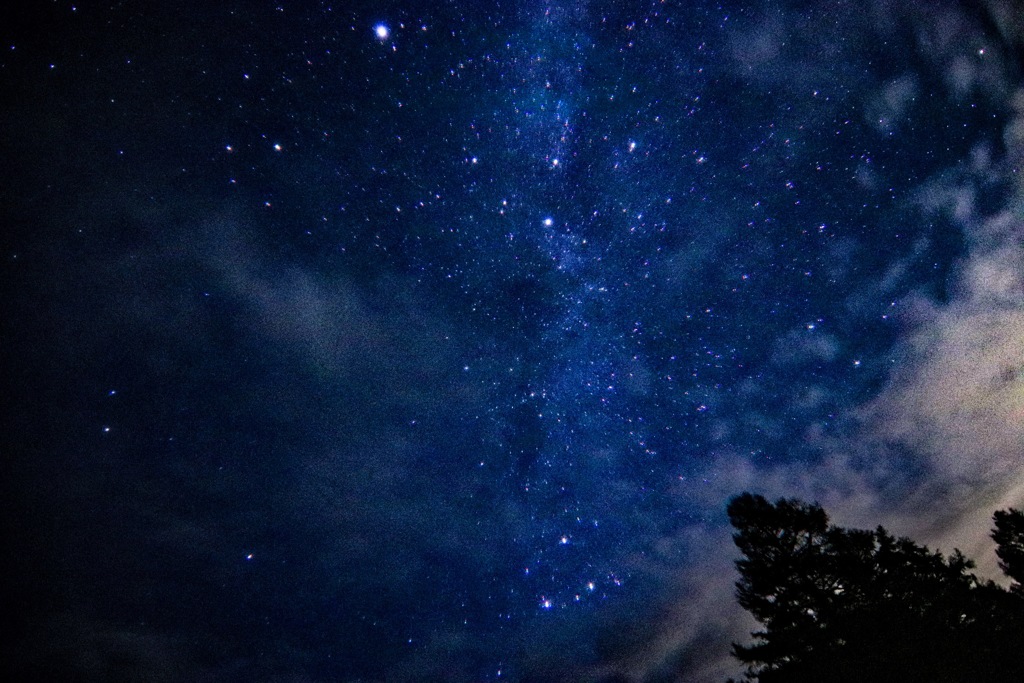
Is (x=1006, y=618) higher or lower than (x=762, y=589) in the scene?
lower

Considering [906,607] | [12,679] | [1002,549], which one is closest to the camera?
[906,607]

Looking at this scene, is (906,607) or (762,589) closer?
(906,607)

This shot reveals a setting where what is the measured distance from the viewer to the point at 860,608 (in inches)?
585

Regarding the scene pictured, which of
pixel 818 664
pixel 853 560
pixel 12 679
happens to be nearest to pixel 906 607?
pixel 853 560

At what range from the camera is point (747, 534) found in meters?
17.6

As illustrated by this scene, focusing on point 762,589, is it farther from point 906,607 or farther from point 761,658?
point 906,607

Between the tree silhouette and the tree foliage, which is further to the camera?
the tree silhouette

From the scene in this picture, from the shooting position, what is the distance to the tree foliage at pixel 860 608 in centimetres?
1229

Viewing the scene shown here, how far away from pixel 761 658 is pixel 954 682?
540cm

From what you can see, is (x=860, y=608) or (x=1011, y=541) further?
(x=1011, y=541)

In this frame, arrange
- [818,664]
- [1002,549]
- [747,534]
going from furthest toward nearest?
[1002,549] → [747,534] → [818,664]

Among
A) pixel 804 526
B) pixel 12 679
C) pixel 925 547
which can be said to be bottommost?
pixel 925 547

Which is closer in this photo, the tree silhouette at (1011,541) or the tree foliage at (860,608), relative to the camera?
the tree foliage at (860,608)

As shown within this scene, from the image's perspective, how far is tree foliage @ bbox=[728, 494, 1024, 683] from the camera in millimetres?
12289
